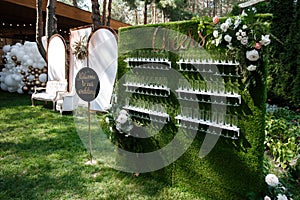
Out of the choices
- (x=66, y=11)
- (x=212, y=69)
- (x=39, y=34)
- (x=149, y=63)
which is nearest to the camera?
(x=212, y=69)

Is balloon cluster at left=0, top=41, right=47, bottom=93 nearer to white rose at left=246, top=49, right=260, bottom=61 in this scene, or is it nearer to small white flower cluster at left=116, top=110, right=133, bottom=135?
small white flower cluster at left=116, top=110, right=133, bottom=135

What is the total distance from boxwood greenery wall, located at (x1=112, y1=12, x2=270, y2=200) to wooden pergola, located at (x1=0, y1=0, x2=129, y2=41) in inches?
265

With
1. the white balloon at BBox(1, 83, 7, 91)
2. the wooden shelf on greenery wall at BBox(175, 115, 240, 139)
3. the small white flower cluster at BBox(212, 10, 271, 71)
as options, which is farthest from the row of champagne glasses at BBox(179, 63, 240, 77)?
the white balloon at BBox(1, 83, 7, 91)

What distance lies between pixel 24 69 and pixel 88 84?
18.6 ft

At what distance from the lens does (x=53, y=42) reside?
21.5 feet

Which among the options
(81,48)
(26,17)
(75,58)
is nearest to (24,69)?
(75,58)

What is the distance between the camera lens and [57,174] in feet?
8.49

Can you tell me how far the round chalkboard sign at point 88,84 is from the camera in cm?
271

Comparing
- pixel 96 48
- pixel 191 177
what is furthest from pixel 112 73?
pixel 191 177

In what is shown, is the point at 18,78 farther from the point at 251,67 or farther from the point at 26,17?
the point at 251,67

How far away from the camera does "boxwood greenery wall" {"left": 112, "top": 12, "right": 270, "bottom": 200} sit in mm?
1788

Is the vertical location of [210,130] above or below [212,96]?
below

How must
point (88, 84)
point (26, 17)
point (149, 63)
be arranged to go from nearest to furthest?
point (149, 63) → point (88, 84) → point (26, 17)

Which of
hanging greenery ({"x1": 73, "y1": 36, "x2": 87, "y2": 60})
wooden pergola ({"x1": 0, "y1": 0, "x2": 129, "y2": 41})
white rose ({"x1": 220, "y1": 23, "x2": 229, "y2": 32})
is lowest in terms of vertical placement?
white rose ({"x1": 220, "y1": 23, "x2": 229, "y2": 32})
